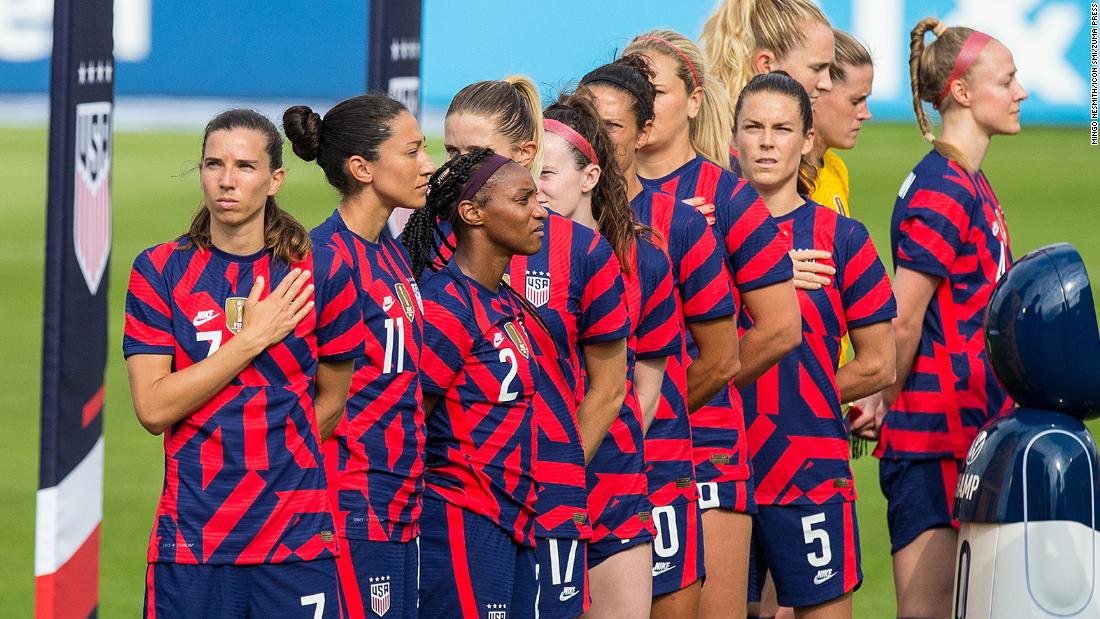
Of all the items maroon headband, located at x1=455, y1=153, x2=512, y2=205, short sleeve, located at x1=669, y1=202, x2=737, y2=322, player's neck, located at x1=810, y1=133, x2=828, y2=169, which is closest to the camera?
maroon headband, located at x1=455, y1=153, x2=512, y2=205

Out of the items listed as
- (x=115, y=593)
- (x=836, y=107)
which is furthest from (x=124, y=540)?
(x=836, y=107)

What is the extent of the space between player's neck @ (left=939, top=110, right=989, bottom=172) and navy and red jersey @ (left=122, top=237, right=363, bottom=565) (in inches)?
89.9

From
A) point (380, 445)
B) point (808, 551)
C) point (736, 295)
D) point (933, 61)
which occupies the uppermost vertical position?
point (933, 61)

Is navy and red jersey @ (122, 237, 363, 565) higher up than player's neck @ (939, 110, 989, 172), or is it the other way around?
player's neck @ (939, 110, 989, 172)

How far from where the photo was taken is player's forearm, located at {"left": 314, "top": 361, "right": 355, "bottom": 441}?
3428 millimetres

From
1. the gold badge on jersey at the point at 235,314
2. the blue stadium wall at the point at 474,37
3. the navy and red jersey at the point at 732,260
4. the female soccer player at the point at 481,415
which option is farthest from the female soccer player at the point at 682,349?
the blue stadium wall at the point at 474,37

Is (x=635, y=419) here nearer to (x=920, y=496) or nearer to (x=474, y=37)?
(x=920, y=496)

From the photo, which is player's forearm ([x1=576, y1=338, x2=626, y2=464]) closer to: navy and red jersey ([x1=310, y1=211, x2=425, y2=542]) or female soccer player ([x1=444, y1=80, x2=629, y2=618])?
female soccer player ([x1=444, y1=80, x2=629, y2=618])

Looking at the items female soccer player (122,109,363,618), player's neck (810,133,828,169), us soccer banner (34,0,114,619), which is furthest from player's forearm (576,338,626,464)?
player's neck (810,133,828,169)

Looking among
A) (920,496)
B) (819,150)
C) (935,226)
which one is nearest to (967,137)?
(935,226)

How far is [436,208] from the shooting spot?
3.66 m

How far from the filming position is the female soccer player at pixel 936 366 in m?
4.51

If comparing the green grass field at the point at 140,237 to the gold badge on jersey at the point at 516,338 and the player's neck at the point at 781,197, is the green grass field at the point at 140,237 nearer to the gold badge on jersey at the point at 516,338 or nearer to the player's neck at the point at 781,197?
the gold badge on jersey at the point at 516,338

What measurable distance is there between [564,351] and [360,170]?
0.62 meters
